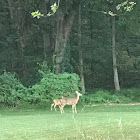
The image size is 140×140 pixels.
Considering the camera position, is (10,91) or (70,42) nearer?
(10,91)

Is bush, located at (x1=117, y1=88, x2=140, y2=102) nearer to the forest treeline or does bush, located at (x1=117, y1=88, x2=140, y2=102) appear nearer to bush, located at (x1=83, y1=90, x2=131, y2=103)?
bush, located at (x1=83, y1=90, x2=131, y2=103)

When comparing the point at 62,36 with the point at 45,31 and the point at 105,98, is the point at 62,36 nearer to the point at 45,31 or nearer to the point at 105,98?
the point at 45,31

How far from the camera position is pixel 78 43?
28.3m

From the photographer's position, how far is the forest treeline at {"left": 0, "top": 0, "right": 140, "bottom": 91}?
27.0 metres

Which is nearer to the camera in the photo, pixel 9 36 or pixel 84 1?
pixel 84 1

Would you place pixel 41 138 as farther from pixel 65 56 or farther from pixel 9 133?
pixel 65 56

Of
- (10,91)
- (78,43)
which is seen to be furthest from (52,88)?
(78,43)

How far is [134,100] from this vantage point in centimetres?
2498

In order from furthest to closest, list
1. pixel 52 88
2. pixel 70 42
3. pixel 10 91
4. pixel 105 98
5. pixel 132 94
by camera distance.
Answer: pixel 70 42 → pixel 132 94 → pixel 105 98 → pixel 52 88 → pixel 10 91

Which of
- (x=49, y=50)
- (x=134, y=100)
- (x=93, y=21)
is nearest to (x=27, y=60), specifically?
(x=49, y=50)

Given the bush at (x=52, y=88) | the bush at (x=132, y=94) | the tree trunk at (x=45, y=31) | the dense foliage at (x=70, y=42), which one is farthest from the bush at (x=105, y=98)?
the tree trunk at (x=45, y=31)

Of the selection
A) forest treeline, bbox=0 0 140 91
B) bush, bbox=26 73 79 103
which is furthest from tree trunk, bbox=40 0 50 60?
bush, bbox=26 73 79 103

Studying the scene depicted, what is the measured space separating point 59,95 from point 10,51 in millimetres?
12929

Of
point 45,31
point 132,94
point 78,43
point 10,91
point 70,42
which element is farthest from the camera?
point 70,42
